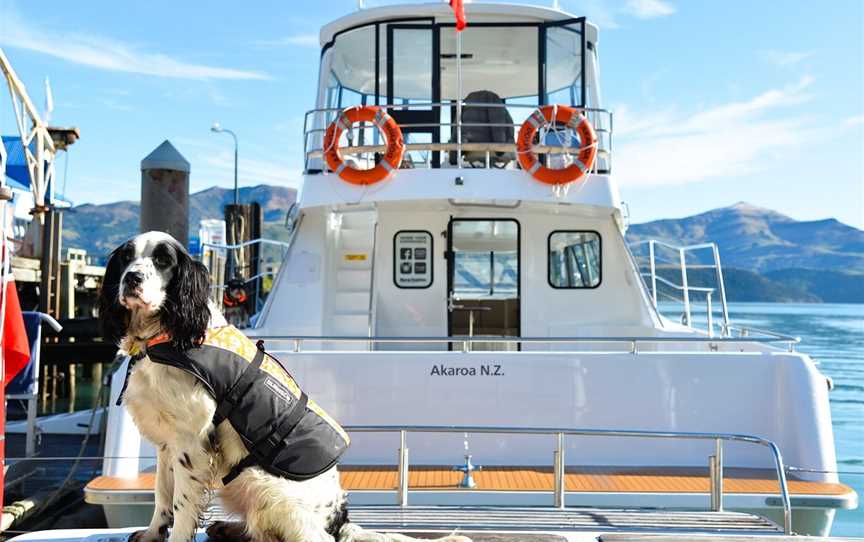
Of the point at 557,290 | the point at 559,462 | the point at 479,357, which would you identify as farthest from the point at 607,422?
the point at 557,290

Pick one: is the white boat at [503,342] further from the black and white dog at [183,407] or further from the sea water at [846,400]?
the black and white dog at [183,407]

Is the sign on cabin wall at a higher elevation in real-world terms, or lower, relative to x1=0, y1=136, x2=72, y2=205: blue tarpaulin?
lower

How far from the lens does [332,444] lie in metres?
3.17

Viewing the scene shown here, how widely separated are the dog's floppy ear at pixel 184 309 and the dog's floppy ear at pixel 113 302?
160mm

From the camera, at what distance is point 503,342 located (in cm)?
530

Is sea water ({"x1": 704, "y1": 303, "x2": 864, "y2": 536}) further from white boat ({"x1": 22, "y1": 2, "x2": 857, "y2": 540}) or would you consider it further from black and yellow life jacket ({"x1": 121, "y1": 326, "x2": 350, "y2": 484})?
black and yellow life jacket ({"x1": 121, "y1": 326, "x2": 350, "y2": 484})

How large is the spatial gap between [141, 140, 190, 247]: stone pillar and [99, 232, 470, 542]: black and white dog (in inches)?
273

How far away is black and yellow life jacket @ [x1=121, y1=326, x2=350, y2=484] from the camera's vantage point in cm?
297

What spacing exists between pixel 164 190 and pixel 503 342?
5991mm

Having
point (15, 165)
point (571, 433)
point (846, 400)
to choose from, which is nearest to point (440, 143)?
point (571, 433)

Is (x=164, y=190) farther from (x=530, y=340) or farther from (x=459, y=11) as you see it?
(x=530, y=340)

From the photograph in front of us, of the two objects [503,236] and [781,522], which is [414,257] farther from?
[781,522]

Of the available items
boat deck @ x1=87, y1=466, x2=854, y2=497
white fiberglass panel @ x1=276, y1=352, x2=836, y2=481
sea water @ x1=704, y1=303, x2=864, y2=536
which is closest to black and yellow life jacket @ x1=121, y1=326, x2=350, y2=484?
boat deck @ x1=87, y1=466, x2=854, y2=497

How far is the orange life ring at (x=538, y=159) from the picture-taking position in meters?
8.06
